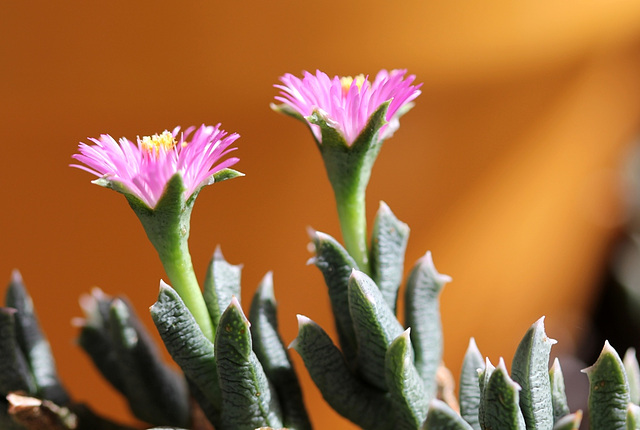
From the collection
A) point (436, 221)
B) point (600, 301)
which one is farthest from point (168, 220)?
point (600, 301)

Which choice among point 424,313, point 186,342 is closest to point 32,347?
point 186,342

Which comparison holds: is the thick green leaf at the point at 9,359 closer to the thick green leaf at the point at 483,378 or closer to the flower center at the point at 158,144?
the flower center at the point at 158,144

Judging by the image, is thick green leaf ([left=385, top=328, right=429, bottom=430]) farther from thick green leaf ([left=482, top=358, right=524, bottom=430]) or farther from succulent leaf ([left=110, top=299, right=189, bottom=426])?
succulent leaf ([left=110, top=299, right=189, bottom=426])

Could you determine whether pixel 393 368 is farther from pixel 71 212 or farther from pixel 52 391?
pixel 71 212

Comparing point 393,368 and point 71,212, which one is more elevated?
point 71,212

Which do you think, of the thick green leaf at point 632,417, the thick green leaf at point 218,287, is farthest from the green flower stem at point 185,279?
the thick green leaf at point 632,417

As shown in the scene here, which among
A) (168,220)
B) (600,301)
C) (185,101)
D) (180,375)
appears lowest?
(600,301)

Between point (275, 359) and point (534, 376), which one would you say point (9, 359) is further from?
point (534, 376)

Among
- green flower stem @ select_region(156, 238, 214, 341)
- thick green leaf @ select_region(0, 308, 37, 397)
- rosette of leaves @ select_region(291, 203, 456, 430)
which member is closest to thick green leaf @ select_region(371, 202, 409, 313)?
rosette of leaves @ select_region(291, 203, 456, 430)
